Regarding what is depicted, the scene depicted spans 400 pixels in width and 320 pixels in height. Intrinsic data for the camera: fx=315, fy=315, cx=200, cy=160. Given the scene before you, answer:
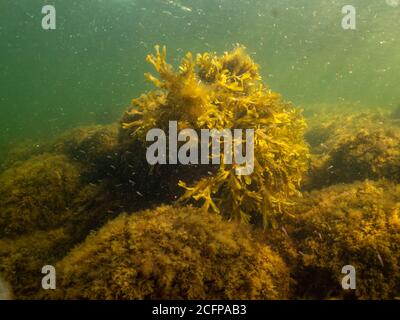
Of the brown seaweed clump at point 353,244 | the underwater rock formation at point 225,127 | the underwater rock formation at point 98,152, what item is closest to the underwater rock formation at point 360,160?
the brown seaweed clump at point 353,244

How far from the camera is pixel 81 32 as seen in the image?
4328 centimetres

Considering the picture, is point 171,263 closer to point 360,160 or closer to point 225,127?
point 225,127

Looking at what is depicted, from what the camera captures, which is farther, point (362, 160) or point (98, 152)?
point (98, 152)

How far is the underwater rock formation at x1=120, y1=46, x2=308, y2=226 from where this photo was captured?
470cm

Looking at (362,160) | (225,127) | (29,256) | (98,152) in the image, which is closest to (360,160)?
(362,160)

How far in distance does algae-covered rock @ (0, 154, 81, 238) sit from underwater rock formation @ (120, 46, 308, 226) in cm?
174

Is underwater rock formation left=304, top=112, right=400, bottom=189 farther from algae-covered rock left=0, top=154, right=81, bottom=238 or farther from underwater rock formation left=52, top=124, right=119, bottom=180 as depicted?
algae-covered rock left=0, top=154, right=81, bottom=238

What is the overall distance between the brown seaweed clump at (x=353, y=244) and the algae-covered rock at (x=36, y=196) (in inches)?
163

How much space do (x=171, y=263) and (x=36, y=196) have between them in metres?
3.44

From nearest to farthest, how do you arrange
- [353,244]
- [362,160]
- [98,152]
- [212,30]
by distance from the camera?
[353,244] < [362,160] < [98,152] < [212,30]

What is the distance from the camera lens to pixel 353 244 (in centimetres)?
390

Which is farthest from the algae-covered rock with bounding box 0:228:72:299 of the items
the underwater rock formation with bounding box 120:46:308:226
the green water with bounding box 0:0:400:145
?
the green water with bounding box 0:0:400:145
